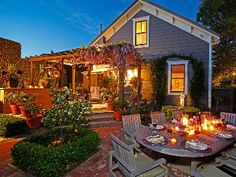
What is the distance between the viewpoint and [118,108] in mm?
8891

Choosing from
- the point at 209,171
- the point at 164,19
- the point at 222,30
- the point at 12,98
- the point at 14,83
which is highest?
the point at 222,30

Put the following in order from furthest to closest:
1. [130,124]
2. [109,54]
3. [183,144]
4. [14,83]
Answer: [14,83] → [109,54] → [130,124] → [183,144]

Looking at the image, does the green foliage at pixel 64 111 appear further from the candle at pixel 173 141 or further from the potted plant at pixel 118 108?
the potted plant at pixel 118 108

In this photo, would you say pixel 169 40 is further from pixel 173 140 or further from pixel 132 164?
pixel 132 164

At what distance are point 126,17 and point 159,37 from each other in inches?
98.3

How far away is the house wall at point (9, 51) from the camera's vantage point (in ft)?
37.7

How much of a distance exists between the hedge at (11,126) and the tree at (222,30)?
12.6 meters

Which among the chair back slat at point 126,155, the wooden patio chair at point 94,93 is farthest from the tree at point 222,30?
the chair back slat at point 126,155

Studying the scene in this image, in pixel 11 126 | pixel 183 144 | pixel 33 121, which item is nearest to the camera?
pixel 183 144

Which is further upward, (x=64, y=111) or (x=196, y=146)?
(x=64, y=111)

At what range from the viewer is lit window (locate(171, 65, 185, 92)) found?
11.4 meters

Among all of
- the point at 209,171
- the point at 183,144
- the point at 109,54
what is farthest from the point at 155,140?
the point at 109,54

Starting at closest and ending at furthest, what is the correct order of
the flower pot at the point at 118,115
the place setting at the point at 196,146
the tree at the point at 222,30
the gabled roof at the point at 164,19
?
1. the place setting at the point at 196,146
2. the flower pot at the point at 118,115
3. the gabled roof at the point at 164,19
4. the tree at the point at 222,30

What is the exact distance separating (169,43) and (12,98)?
807 centimetres
